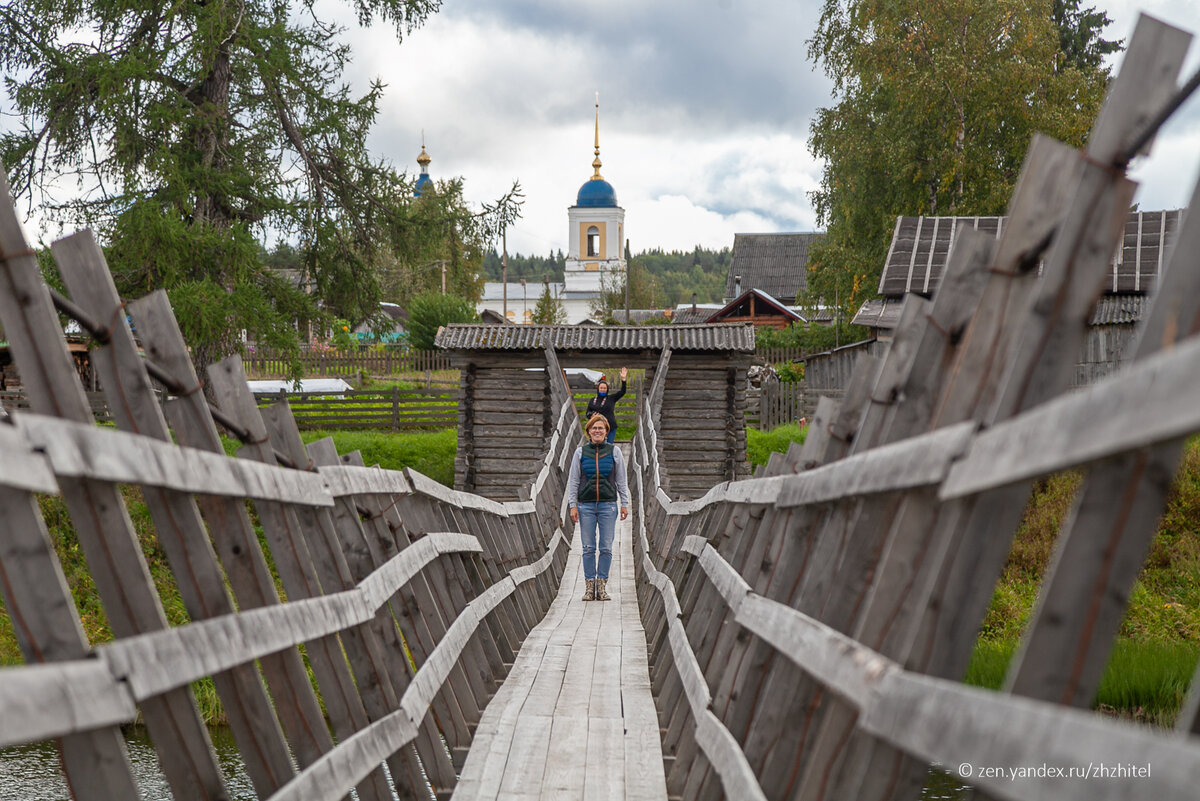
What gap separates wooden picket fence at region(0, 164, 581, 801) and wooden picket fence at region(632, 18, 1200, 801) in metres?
1.14

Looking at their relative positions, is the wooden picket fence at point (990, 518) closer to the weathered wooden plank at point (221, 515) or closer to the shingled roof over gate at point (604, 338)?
the weathered wooden plank at point (221, 515)

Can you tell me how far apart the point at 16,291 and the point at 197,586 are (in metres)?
0.74

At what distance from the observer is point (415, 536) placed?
178 inches

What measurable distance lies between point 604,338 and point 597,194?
73.7 m

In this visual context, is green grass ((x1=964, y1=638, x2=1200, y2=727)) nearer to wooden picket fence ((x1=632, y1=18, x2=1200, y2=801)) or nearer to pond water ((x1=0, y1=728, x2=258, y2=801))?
pond water ((x1=0, y1=728, x2=258, y2=801))

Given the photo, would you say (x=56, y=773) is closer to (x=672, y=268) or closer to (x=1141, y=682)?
(x=1141, y=682)

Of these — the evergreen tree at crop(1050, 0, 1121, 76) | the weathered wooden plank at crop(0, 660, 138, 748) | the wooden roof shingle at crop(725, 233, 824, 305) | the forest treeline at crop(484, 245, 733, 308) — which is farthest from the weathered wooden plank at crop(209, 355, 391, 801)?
→ the forest treeline at crop(484, 245, 733, 308)

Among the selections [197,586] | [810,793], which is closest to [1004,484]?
[810,793]

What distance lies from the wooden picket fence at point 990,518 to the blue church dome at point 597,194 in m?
93.8

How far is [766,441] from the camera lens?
26.3 metres

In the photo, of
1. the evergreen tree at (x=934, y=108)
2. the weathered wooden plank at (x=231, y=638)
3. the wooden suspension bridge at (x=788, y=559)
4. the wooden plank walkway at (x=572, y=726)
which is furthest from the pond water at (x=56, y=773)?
the evergreen tree at (x=934, y=108)

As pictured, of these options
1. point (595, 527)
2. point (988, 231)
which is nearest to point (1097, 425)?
point (595, 527)

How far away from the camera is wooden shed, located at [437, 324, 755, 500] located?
23656mm

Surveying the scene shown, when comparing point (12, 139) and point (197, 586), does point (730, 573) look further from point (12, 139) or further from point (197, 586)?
point (12, 139)
